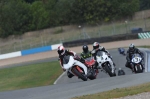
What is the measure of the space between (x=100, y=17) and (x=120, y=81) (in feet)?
205

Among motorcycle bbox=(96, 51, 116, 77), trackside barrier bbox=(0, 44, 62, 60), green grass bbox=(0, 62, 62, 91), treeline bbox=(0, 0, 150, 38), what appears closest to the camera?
motorcycle bbox=(96, 51, 116, 77)

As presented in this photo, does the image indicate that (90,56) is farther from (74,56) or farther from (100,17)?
(100,17)

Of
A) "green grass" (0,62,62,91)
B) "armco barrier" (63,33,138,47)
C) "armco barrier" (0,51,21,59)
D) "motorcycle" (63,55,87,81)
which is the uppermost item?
"motorcycle" (63,55,87,81)

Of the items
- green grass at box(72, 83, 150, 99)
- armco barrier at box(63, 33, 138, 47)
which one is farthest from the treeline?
green grass at box(72, 83, 150, 99)

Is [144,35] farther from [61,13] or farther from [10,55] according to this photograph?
[61,13]

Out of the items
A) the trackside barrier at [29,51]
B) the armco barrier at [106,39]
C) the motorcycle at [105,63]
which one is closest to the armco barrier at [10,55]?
the trackside barrier at [29,51]

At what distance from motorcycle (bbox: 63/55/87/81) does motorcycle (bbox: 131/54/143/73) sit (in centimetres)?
327

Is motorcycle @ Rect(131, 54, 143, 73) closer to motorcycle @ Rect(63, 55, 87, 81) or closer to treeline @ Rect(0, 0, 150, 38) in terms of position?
motorcycle @ Rect(63, 55, 87, 81)

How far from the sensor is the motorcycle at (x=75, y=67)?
1775cm

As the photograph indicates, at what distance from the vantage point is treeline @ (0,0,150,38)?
7381 centimetres

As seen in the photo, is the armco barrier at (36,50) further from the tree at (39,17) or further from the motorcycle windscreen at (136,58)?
the motorcycle windscreen at (136,58)

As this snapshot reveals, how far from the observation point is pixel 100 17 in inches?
2945

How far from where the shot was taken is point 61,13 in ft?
250

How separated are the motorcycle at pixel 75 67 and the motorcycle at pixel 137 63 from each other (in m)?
3.27
